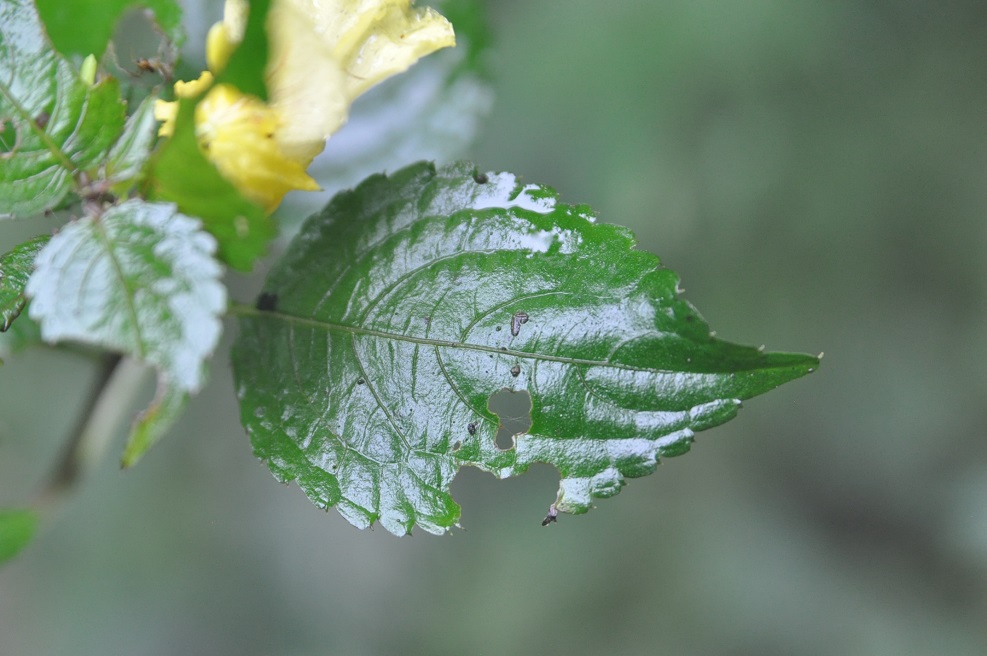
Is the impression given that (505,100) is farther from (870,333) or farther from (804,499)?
(804,499)

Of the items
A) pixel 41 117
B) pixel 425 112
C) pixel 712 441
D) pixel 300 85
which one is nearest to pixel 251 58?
pixel 300 85

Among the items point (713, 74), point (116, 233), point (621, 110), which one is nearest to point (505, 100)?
point (621, 110)

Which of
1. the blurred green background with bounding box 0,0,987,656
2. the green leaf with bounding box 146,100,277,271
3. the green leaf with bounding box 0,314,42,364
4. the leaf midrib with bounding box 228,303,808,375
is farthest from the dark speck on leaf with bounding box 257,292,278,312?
the blurred green background with bounding box 0,0,987,656

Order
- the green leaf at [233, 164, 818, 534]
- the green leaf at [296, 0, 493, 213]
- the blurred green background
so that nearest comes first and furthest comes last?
1. the green leaf at [233, 164, 818, 534]
2. the green leaf at [296, 0, 493, 213]
3. the blurred green background

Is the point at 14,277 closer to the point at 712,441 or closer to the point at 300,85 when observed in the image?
the point at 300,85

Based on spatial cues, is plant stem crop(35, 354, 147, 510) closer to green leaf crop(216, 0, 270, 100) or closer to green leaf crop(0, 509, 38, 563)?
green leaf crop(0, 509, 38, 563)

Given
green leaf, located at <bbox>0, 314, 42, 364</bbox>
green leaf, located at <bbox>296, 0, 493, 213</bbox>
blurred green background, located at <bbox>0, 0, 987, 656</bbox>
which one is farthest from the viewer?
blurred green background, located at <bbox>0, 0, 987, 656</bbox>

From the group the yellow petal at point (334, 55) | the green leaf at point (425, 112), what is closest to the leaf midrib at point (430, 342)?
the yellow petal at point (334, 55)
